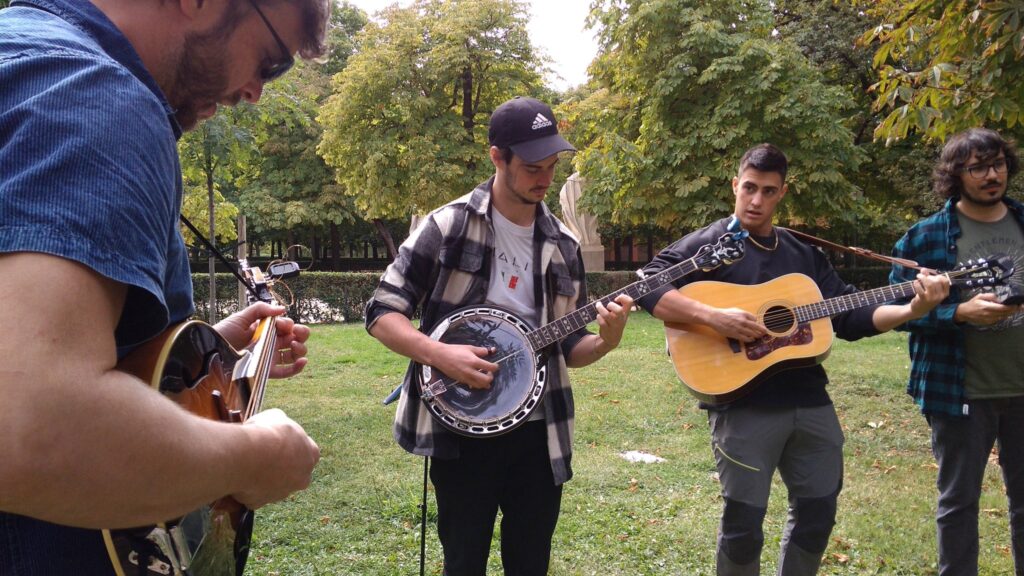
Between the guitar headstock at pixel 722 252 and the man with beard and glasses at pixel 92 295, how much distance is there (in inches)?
110

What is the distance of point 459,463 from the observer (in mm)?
2920

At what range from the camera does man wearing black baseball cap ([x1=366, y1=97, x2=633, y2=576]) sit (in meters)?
2.89

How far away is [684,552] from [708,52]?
1315 centimetres

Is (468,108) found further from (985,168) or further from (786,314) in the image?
(786,314)

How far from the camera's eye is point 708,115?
50.7 feet

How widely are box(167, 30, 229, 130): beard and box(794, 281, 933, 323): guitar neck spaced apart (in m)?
3.21

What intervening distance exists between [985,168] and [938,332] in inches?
36.9

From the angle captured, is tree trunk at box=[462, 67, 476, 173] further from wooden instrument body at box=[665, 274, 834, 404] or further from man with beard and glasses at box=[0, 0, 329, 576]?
man with beard and glasses at box=[0, 0, 329, 576]

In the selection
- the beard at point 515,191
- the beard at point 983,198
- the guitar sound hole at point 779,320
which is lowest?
the guitar sound hole at point 779,320

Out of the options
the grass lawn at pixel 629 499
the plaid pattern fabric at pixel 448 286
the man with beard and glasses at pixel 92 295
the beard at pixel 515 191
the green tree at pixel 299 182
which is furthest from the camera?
the green tree at pixel 299 182

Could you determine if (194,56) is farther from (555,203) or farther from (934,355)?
(555,203)

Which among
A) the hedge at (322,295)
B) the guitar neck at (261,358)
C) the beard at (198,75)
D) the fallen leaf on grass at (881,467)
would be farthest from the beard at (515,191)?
the hedge at (322,295)

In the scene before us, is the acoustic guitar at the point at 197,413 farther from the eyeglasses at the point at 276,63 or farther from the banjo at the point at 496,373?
the banjo at the point at 496,373

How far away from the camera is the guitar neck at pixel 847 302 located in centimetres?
364
